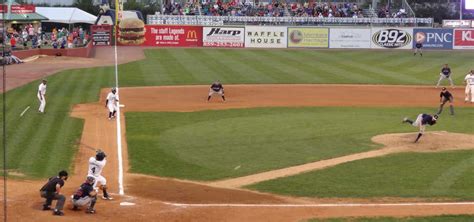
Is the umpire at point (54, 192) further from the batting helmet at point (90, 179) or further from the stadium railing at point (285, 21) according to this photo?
the stadium railing at point (285, 21)

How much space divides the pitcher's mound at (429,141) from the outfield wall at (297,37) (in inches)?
1667

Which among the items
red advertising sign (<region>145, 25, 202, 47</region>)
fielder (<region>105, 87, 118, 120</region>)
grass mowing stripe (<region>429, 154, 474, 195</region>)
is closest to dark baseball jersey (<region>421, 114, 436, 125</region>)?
grass mowing stripe (<region>429, 154, 474, 195</region>)

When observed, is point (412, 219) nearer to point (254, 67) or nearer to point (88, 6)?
point (254, 67)

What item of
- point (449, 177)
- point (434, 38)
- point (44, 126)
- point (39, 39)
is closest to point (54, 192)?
point (449, 177)

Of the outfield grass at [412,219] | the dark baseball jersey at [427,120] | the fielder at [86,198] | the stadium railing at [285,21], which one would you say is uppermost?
the stadium railing at [285,21]

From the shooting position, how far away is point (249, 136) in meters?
26.5

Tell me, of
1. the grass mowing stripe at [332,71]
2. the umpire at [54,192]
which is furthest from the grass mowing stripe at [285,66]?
the umpire at [54,192]

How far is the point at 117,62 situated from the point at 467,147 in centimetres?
3615

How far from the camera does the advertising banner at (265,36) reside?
67.7 m

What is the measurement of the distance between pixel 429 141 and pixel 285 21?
51.6 metres

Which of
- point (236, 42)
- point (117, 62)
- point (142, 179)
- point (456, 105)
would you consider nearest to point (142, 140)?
point (142, 179)

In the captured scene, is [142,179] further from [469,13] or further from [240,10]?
[469,13]

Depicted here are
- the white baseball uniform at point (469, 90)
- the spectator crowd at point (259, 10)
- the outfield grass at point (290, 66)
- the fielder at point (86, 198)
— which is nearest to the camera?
the fielder at point (86, 198)

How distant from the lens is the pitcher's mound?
78.4 feet
